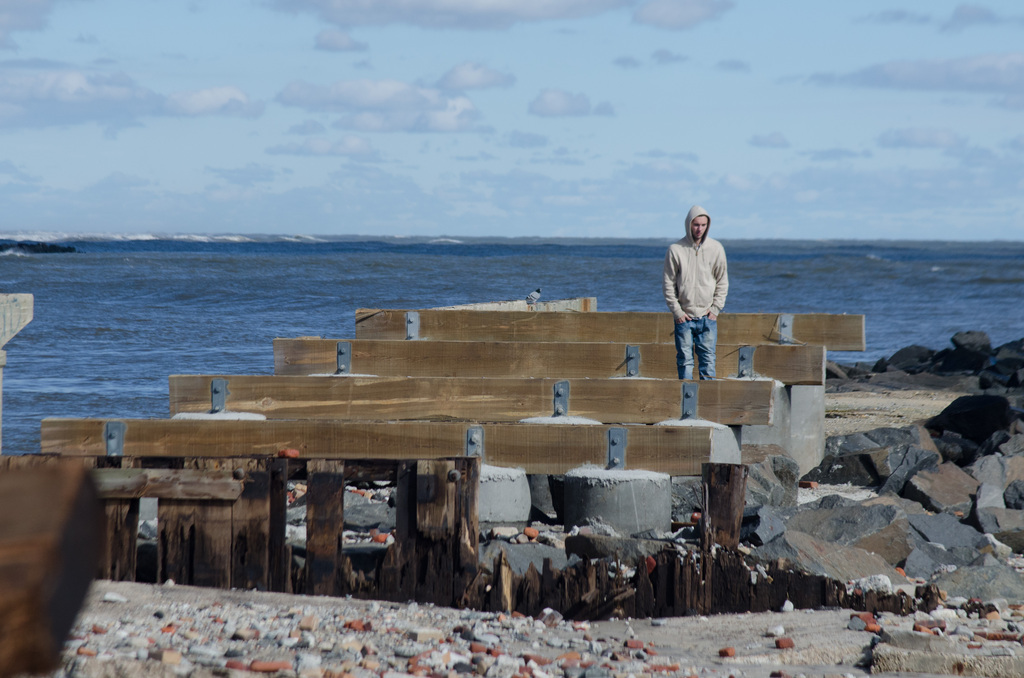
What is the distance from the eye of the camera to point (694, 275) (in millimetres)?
9055

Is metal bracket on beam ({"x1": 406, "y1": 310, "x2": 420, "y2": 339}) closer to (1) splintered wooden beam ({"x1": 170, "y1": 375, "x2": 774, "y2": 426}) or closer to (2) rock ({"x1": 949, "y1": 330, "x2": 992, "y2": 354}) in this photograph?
(1) splintered wooden beam ({"x1": 170, "y1": 375, "x2": 774, "y2": 426})

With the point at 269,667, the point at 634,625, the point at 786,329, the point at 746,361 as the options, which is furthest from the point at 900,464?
the point at 269,667

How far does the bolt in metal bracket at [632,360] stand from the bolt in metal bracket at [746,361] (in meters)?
1.03

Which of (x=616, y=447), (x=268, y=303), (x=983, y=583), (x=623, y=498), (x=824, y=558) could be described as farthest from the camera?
(x=268, y=303)

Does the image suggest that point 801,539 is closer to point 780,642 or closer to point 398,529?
point 780,642

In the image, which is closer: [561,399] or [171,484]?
[171,484]

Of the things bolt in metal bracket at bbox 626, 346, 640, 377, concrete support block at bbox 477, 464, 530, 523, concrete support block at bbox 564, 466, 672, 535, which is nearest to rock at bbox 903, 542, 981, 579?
concrete support block at bbox 564, 466, 672, 535

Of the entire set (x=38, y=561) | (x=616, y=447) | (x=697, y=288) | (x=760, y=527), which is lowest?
(x=760, y=527)

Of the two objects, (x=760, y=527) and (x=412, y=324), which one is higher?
(x=412, y=324)

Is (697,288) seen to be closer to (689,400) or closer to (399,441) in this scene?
(689,400)

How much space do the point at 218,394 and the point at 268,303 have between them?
2311 cm

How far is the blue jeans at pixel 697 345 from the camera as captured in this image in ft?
28.9

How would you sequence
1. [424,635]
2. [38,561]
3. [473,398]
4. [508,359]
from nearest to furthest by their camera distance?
[38,561] → [424,635] → [473,398] → [508,359]

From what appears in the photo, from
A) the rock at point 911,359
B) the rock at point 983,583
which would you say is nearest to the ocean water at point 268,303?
the rock at point 911,359
